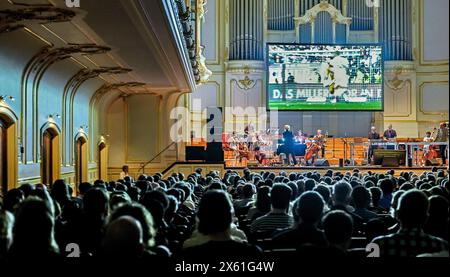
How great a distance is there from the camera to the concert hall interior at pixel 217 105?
26.6 ft

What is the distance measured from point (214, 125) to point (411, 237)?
18726 millimetres

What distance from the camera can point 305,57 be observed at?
22.7m

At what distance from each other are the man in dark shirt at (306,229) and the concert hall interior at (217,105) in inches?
1.8

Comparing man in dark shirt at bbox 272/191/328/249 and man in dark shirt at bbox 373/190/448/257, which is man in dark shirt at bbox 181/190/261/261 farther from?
man in dark shirt at bbox 373/190/448/257

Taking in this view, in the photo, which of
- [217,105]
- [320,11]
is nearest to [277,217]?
[217,105]

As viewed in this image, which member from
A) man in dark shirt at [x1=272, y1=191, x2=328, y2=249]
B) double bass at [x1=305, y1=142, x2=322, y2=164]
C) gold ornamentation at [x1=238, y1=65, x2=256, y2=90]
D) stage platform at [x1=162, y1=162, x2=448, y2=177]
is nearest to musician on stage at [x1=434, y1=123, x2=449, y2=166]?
stage platform at [x1=162, y1=162, x2=448, y2=177]

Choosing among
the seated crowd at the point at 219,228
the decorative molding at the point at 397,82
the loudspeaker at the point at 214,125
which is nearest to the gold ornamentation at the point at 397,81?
the decorative molding at the point at 397,82

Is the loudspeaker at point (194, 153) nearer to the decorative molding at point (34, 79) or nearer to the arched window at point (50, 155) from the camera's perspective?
the arched window at point (50, 155)

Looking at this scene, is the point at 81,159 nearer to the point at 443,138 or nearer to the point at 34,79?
the point at 34,79
